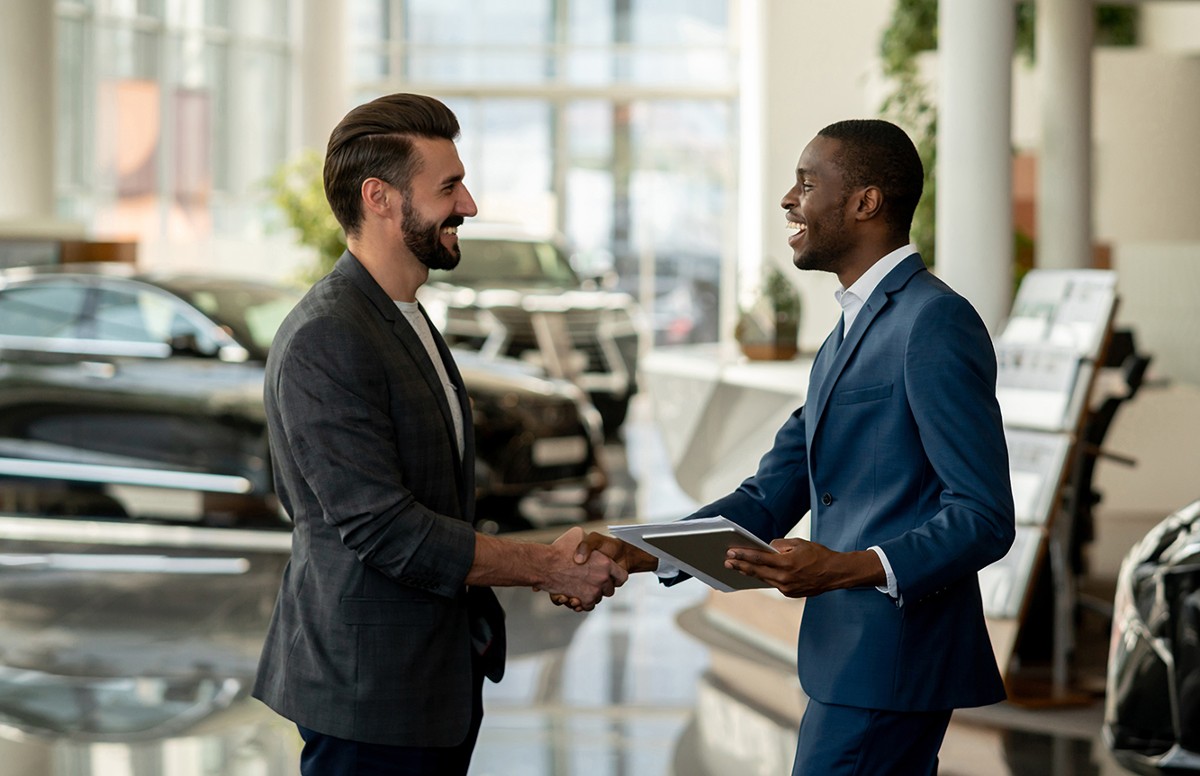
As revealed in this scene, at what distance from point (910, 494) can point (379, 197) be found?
978mm

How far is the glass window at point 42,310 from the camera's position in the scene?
335 inches

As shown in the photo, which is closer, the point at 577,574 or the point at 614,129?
the point at 577,574

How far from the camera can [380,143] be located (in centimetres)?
249

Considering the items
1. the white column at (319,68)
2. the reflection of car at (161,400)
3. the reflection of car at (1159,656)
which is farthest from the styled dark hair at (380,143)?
the white column at (319,68)

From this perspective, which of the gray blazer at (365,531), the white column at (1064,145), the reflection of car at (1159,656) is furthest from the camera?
the white column at (1064,145)

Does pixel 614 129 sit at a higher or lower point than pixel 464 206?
higher

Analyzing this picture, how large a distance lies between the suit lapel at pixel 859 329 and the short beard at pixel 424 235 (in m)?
0.64

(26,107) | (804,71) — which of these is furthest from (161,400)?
(804,71)

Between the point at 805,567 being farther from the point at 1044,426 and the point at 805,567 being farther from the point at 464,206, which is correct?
the point at 1044,426

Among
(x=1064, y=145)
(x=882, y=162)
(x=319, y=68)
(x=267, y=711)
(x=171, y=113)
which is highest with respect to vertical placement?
(x=319, y=68)

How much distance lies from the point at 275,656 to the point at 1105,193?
963 cm

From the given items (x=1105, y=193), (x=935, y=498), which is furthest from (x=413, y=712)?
(x=1105, y=193)

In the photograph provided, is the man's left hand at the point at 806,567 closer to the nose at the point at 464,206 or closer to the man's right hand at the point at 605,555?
the man's right hand at the point at 605,555

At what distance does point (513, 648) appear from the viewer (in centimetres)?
640
